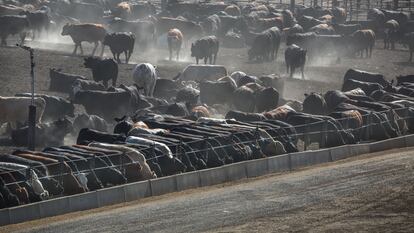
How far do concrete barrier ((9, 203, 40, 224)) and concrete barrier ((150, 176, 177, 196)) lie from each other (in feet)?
12.5

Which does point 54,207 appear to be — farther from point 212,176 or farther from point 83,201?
point 212,176

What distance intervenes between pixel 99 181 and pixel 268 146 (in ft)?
23.0

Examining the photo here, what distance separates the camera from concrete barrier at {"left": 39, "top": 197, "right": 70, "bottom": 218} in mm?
24156

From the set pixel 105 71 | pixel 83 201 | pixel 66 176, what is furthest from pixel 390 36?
pixel 83 201

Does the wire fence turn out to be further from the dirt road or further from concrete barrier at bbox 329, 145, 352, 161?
the dirt road

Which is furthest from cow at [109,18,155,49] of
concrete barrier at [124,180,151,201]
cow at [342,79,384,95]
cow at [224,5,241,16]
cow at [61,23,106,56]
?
concrete barrier at [124,180,151,201]

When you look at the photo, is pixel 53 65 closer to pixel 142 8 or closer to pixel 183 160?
pixel 183 160

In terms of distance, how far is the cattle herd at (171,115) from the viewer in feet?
87.9

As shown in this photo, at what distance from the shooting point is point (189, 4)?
3593 inches

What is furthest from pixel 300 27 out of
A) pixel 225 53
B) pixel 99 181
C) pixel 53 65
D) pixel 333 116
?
pixel 99 181

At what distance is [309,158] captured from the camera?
105 feet

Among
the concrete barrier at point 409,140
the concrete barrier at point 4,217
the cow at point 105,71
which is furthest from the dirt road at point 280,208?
the cow at point 105,71

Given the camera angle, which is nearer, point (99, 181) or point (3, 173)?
point (3, 173)

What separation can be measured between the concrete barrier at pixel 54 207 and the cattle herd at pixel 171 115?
0.47m
